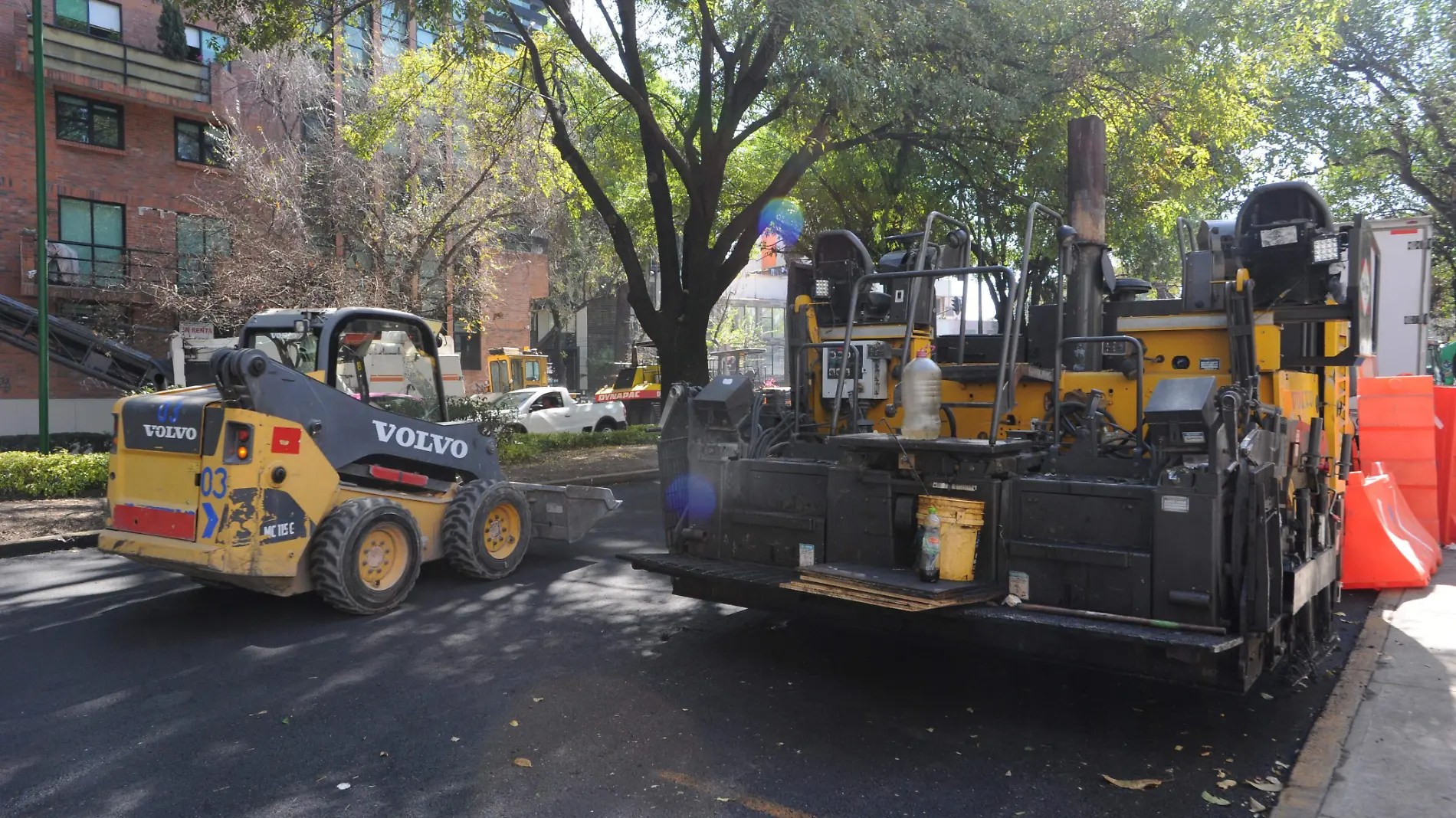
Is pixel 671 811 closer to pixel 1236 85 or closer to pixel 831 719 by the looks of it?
pixel 831 719

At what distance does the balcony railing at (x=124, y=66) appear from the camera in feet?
71.0

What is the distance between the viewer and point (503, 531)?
8.08 m

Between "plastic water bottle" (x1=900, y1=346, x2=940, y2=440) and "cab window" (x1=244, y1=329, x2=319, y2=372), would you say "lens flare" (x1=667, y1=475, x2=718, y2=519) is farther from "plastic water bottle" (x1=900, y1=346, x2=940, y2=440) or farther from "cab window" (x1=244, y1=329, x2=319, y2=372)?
"cab window" (x1=244, y1=329, x2=319, y2=372)

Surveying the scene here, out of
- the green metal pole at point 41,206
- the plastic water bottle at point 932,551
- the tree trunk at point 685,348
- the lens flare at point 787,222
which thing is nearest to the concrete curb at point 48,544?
the green metal pole at point 41,206

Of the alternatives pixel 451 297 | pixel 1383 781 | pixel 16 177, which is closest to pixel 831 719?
pixel 1383 781

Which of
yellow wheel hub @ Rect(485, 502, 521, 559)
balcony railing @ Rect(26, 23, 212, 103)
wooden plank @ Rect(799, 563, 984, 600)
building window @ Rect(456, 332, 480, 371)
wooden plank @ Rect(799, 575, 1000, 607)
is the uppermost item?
balcony railing @ Rect(26, 23, 212, 103)

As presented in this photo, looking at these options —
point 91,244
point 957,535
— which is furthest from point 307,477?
point 91,244

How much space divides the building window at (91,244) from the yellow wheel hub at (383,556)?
19082 millimetres

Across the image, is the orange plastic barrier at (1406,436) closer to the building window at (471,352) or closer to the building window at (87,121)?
the building window at (87,121)

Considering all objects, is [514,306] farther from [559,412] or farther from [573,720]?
[573,720]

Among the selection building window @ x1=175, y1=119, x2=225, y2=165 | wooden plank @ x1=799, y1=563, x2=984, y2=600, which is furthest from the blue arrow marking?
building window @ x1=175, y1=119, x2=225, y2=165

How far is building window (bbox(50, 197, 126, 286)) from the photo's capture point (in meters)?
21.5

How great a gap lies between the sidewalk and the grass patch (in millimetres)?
10416

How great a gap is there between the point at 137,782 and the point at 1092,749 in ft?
13.9
